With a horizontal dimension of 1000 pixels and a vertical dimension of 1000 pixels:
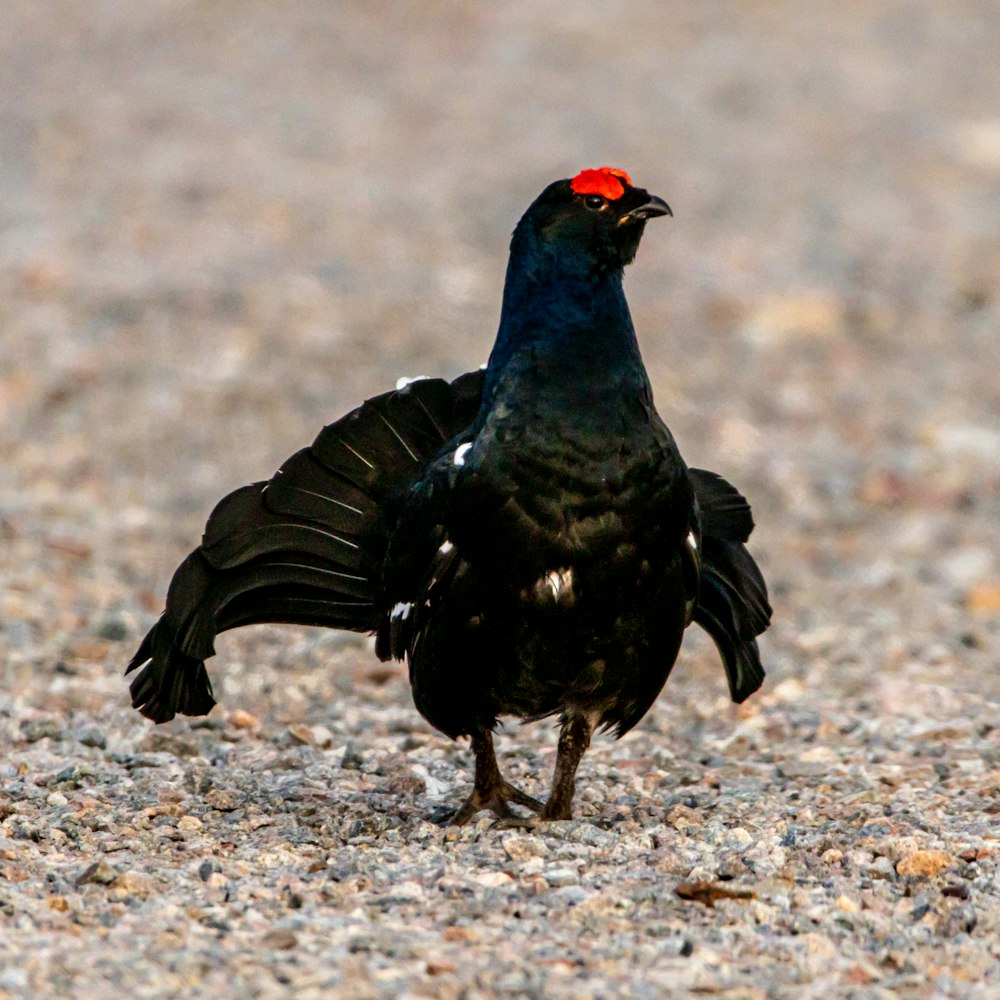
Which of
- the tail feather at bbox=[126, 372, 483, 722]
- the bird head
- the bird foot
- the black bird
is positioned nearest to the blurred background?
the tail feather at bbox=[126, 372, 483, 722]

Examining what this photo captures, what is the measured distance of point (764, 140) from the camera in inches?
773

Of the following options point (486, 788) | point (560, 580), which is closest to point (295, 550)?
point (486, 788)

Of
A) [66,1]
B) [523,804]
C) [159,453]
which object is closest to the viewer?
[523,804]

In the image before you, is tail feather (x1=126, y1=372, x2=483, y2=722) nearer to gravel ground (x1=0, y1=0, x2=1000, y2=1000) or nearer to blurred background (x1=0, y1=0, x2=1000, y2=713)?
gravel ground (x1=0, y1=0, x2=1000, y2=1000)

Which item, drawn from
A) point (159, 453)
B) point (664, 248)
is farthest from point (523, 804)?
point (664, 248)

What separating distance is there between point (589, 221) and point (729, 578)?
157 centimetres

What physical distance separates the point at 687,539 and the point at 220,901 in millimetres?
2004

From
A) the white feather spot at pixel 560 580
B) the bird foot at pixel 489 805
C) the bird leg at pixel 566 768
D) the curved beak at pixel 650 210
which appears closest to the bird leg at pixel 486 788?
the bird foot at pixel 489 805

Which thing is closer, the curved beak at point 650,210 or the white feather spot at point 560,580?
the white feather spot at point 560,580

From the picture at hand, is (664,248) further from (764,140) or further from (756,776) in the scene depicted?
(756,776)

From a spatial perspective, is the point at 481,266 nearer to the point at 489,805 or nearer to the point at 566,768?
the point at 489,805

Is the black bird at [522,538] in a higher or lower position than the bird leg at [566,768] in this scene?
higher

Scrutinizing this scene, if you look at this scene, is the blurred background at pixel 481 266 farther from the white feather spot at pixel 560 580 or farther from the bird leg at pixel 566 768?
the white feather spot at pixel 560 580

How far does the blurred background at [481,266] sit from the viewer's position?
11375mm
